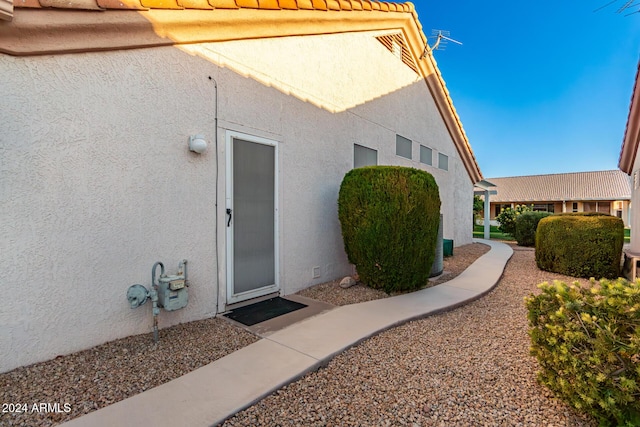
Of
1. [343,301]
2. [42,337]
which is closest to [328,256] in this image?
[343,301]

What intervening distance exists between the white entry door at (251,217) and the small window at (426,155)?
7.18 m

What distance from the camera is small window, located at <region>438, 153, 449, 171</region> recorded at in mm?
12042

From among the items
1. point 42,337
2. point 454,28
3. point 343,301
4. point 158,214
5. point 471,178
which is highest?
point 454,28

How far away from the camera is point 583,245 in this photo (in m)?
7.38

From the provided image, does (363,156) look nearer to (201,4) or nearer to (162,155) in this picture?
(201,4)

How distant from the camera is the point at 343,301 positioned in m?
5.19

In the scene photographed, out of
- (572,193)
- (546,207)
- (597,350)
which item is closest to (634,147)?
(597,350)

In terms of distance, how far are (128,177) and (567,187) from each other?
3956 centimetres

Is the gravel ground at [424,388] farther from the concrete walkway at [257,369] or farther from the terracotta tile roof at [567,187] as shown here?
the terracotta tile roof at [567,187]

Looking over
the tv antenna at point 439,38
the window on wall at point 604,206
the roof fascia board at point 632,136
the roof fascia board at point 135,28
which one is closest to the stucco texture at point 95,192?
the roof fascia board at point 135,28

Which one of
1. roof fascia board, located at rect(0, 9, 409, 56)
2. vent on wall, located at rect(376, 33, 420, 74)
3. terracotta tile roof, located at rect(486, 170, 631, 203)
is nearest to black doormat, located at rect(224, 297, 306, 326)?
roof fascia board, located at rect(0, 9, 409, 56)

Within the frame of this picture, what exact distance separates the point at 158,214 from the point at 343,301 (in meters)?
3.28

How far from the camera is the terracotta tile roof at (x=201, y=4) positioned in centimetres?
292

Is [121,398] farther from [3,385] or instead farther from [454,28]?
[454,28]
